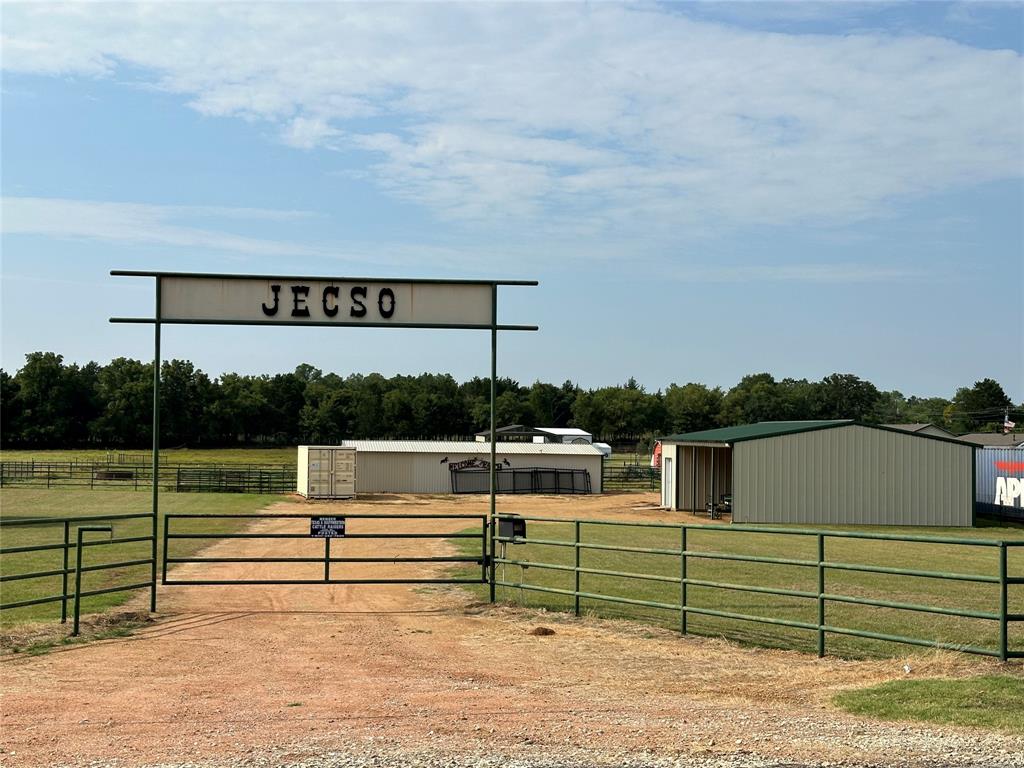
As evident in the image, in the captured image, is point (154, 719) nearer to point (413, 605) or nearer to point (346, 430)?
point (413, 605)

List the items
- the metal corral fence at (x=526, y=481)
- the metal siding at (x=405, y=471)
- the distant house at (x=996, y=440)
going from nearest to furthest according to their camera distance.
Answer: the metal siding at (x=405, y=471) → the metal corral fence at (x=526, y=481) → the distant house at (x=996, y=440)

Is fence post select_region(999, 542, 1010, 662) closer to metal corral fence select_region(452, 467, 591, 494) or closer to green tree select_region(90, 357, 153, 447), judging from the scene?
metal corral fence select_region(452, 467, 591, 494)

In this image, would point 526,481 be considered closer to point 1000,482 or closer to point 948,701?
point 1000,482

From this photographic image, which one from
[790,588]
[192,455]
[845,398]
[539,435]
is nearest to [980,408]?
[845,398]

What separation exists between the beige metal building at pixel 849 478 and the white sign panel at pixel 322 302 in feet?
71.3

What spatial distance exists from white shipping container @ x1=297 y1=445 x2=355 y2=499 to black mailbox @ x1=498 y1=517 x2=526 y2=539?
28850 mm

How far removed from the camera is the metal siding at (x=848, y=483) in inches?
1358

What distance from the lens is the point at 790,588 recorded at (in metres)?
16.7

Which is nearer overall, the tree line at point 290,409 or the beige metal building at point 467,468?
the beige metal building at point 467,468

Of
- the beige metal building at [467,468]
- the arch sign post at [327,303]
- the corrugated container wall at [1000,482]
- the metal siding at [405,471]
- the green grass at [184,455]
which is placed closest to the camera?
the arch sign post at [327,303]

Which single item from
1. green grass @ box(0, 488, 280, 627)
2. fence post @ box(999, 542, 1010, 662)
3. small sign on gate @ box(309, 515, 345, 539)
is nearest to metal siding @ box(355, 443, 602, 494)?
green grass @ box(0, 488, 280, 627)

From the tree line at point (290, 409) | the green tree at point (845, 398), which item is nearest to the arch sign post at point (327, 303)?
the tree line at point (290, 409)

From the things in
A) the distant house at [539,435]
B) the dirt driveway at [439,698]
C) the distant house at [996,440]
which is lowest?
the dirt driveway at [439,698]

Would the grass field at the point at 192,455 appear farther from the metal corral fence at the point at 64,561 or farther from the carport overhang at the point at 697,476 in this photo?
the metal corral fence at the point at 64,561
